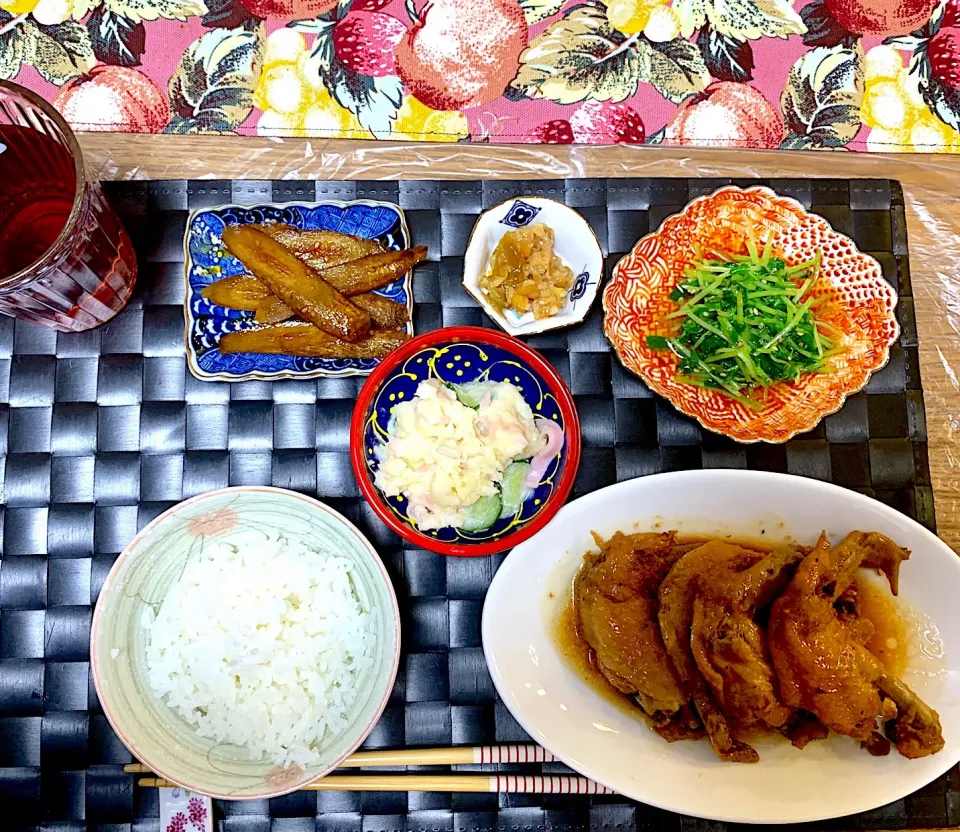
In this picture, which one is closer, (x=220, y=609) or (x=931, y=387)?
(x=220, y=609)

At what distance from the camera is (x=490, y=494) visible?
206 centimetres

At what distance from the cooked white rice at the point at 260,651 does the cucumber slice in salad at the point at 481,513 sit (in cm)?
40

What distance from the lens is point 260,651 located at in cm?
201

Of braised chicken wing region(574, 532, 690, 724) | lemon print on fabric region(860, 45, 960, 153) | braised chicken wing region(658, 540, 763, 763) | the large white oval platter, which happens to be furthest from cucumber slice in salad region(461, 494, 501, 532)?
lemon print on fabric region(860, 45, 960, 153)

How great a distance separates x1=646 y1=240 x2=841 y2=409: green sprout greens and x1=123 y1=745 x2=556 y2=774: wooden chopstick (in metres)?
1.25

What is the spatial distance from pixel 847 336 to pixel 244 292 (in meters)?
1.90

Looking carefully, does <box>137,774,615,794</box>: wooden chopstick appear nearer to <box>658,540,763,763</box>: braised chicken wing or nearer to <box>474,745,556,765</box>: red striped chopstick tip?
<box>474,745,556,765</box>: red striped chopstick tip

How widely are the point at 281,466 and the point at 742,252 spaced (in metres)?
1.65

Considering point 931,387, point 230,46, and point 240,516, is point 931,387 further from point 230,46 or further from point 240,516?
point 230,46

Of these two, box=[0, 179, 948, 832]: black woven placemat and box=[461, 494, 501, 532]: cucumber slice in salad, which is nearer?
box=[461, 494, 501, 532]: cucumber slice in salad

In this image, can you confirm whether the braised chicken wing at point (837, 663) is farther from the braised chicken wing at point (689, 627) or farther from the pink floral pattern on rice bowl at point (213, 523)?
the pink floral pattern on rice bowl at point (213, 523)

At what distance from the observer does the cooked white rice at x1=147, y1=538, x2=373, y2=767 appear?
2004 mm

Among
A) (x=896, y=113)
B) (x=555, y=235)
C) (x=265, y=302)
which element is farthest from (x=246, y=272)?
(x=896, y=113)

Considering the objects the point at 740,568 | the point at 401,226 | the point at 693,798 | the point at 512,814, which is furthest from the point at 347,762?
the point at 401,226
